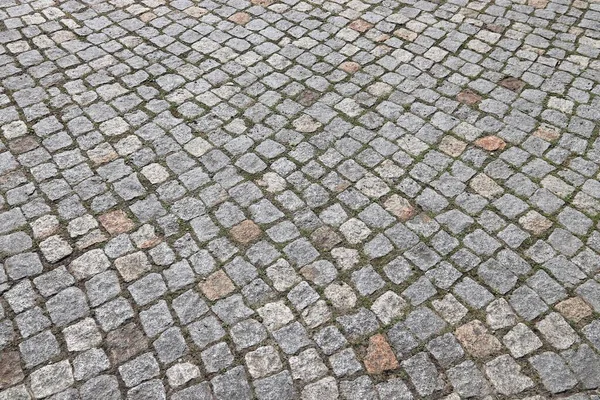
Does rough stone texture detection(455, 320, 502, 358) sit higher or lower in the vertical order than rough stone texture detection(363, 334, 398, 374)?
higher

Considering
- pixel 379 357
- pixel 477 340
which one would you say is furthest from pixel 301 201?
pixel 477 340

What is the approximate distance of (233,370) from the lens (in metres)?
3.47

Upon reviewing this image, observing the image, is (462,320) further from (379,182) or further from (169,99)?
(169,99)

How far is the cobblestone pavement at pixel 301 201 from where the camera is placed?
3.51 m

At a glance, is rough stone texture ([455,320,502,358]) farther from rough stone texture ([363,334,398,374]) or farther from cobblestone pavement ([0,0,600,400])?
rough stone texture ([363,334,398,374])

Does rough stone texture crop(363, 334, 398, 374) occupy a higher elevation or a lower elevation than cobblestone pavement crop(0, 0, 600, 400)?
lower

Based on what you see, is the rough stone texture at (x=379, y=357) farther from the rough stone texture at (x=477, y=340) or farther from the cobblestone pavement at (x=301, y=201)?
the rough stone texture at (x=477, y=340)

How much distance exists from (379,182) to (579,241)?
148 cm


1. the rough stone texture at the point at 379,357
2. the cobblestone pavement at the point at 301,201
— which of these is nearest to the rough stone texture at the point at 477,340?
the cobblestone pavement at the point at 301,201

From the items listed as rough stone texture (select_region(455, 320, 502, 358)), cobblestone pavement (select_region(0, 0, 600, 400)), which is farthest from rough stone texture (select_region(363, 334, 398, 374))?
rough stone texture (select_region(455, 320, 502, 358))

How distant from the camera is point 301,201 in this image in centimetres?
444

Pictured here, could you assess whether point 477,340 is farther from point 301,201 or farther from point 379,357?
point 301,201

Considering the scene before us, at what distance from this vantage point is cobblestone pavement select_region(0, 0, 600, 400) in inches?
138

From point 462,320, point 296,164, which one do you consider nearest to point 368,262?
point 462,320
